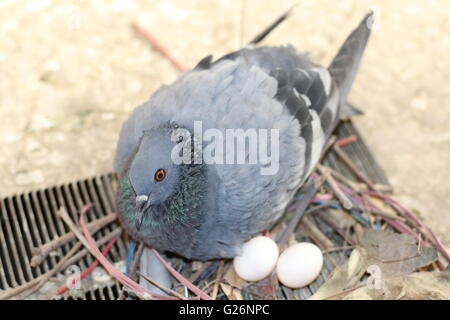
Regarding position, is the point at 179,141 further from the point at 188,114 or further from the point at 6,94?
the point at 6,94

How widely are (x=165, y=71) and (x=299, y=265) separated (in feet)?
5.43

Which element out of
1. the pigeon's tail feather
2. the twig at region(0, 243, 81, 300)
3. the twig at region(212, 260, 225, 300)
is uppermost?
the pigeon's tail feather

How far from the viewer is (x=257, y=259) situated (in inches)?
106

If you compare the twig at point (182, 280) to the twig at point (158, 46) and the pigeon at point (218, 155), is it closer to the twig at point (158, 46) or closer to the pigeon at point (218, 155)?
the pigeon at point (218, 155)

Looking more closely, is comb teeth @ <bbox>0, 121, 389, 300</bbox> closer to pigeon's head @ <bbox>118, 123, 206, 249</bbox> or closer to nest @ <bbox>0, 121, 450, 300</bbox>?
nest @ <bbox>0, 121, 450, 300</bbox>

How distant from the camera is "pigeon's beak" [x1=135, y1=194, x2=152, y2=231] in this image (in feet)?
7.93

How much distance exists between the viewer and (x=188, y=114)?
264 cm

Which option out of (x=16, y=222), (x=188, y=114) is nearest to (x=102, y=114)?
(x=16, y=222)

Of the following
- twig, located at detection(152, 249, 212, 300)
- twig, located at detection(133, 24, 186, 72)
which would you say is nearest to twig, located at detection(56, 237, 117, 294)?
twig, located at detection(152, 249, 212, 300)

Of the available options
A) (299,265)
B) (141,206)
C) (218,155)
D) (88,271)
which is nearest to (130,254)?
(88,271)

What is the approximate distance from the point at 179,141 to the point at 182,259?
29.2 inches

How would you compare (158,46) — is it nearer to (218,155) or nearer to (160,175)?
(218,155)

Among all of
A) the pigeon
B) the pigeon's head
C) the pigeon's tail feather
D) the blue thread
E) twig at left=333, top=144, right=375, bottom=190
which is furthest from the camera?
twig at left=333, top=144, right=375, bottom=190

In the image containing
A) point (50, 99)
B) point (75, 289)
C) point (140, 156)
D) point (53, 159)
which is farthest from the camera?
point (50, 99)
